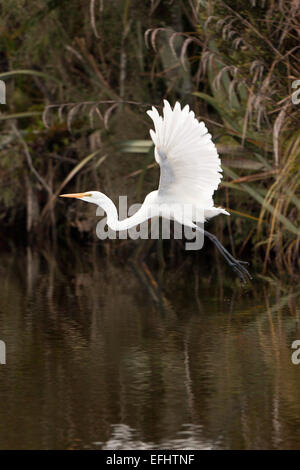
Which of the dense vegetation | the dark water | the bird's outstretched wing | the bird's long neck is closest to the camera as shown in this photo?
the dark water

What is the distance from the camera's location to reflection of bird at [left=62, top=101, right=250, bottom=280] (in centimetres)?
677

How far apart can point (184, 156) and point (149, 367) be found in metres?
1.54

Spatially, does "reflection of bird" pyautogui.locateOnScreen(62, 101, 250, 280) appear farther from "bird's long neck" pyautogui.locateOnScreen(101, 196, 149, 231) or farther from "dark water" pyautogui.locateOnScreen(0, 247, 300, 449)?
"dark water" pyautogui.locateOnScreen(0, 247, 300, 449)

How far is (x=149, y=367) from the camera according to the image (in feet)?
22.2

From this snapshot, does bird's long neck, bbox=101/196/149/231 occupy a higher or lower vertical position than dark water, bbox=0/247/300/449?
higher

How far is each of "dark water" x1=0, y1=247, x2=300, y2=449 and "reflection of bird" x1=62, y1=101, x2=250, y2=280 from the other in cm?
89

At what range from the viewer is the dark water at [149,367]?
523 cm

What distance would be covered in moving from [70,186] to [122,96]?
296cm

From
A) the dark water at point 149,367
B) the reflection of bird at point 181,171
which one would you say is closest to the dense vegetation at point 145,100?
the dark water at point 149,367

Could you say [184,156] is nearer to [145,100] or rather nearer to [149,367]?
[149,367]

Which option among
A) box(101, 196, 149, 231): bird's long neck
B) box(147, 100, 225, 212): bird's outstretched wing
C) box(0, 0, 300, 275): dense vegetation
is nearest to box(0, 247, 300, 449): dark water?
box(101, 196, 149, 231): bird's long neck

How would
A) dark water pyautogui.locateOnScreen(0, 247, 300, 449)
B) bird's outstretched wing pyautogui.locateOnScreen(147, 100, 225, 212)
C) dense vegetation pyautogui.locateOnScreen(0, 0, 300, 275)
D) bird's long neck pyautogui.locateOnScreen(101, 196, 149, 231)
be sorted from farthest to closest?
1. dense vegetation pyautogui.locateOnScreen(0, 0, 300, 275)
2. bird's long neck pyautogui.locateOnScreen(101, 196, 149, 231)
3. bird's outstretched wing pyautogui.locateOnScreen(147, 100, 225, 212)
4. dark water pyautogui.locateOnScreen(0, 247, 300, 449)

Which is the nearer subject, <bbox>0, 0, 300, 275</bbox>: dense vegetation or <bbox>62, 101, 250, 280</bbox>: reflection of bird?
<bbox>62, 101, 250, 280</bbox>: reflection of bird
